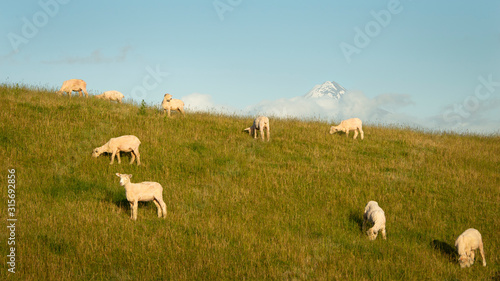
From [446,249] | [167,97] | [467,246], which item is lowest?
[446,249]

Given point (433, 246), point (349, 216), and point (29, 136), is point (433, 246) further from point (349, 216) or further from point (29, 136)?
point (29, 136)

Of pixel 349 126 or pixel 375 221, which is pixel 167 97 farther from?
pixel 375 221

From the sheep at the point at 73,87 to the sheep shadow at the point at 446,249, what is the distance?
21244 mm

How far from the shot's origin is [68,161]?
15.3 meters

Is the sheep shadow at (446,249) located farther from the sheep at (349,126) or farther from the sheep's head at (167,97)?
the sheep's head at (167,97)

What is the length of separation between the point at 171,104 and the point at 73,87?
7.18 metres

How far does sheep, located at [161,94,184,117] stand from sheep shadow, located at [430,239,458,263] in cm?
1553

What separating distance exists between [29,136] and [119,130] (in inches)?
146

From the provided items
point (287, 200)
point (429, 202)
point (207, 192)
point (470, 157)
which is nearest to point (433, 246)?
point (429, 202)

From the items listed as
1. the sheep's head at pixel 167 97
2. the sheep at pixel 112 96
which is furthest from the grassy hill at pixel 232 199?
the sheep at pixel 112 96

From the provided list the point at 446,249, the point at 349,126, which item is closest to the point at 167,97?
the point at 349,126

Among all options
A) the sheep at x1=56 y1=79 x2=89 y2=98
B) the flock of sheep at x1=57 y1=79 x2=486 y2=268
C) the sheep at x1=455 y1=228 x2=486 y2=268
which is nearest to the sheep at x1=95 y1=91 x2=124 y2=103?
the sheep at x1=56 y1=79 x2=89 y2=98

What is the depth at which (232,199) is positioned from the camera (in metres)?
13.0

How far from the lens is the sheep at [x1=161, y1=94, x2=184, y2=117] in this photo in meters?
22.7
